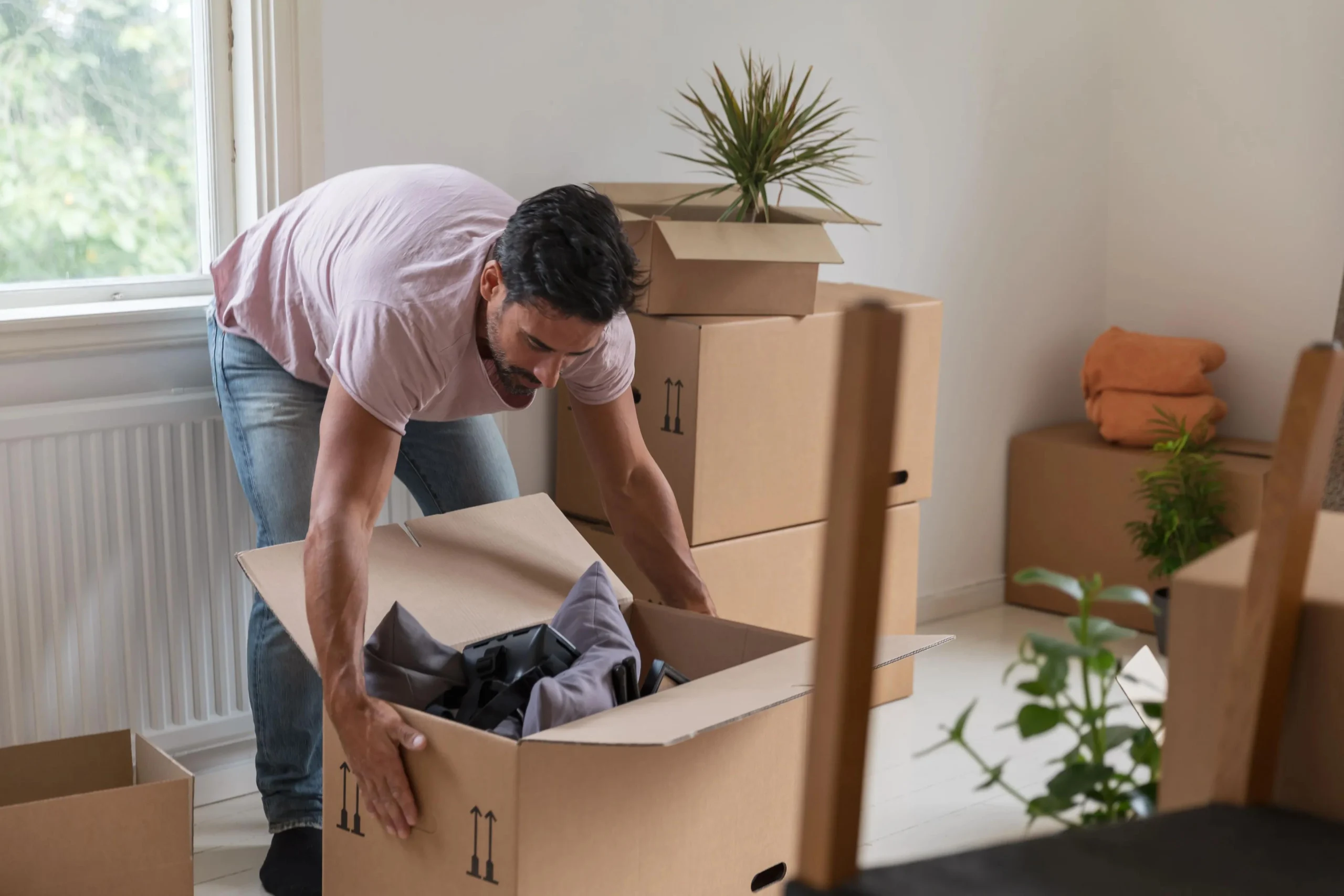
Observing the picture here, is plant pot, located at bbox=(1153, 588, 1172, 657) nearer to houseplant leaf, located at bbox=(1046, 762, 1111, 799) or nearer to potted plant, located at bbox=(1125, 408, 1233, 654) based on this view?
potted plant, located at bbox=(1125, 408, 1233, 654)

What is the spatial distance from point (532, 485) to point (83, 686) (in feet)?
Answer: 3.13

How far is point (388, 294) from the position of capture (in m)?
1.69

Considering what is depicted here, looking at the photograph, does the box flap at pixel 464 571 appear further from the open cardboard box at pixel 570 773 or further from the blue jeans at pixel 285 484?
the blue jeans at pixel 285 484

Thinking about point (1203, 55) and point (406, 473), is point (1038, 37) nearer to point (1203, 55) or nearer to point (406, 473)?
point (1203, 55)

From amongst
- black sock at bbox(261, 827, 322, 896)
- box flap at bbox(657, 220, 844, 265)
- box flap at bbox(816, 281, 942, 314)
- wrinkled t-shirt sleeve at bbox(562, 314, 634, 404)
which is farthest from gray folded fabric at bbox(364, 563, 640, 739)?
box flap at bbox(816, 281, 942, 314)

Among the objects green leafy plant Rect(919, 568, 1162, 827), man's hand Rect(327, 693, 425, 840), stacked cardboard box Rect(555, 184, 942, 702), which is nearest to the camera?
green leafy plant Rect(919, 568, 1162, 827)

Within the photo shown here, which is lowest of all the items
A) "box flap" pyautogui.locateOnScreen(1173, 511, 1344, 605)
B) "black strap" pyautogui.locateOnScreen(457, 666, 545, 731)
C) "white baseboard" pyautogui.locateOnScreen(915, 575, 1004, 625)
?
"white baseboard" pyautogui.locateOnScreen(915, 575, 1004, 625)

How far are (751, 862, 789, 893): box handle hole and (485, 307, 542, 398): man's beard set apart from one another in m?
0.68

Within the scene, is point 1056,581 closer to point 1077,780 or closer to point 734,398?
point 1077,780

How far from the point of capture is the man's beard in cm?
170

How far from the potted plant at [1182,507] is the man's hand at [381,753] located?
2.48 metres

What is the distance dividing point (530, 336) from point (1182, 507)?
235 cm

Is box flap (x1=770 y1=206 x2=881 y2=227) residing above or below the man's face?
above

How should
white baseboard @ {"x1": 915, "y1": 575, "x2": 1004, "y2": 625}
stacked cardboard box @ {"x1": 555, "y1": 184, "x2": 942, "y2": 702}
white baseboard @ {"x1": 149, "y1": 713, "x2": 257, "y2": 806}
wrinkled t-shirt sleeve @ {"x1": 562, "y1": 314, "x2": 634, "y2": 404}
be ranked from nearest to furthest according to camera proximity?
wrinkled t-shirt sleeve @ {"x1": 562, "y1": 314, "x2": 634, "y2": 404}, white baseboard @ {"x1": 149, "y1": 713, "x2": 257, "y2": 806}, stacked cardboard box @ {"x1": 555, "y1": 184, "x2": 942, "y2": 702}, white baseboard @ {"x1": 915, "y1": 575, "x2": 1004, "y2": 625}
